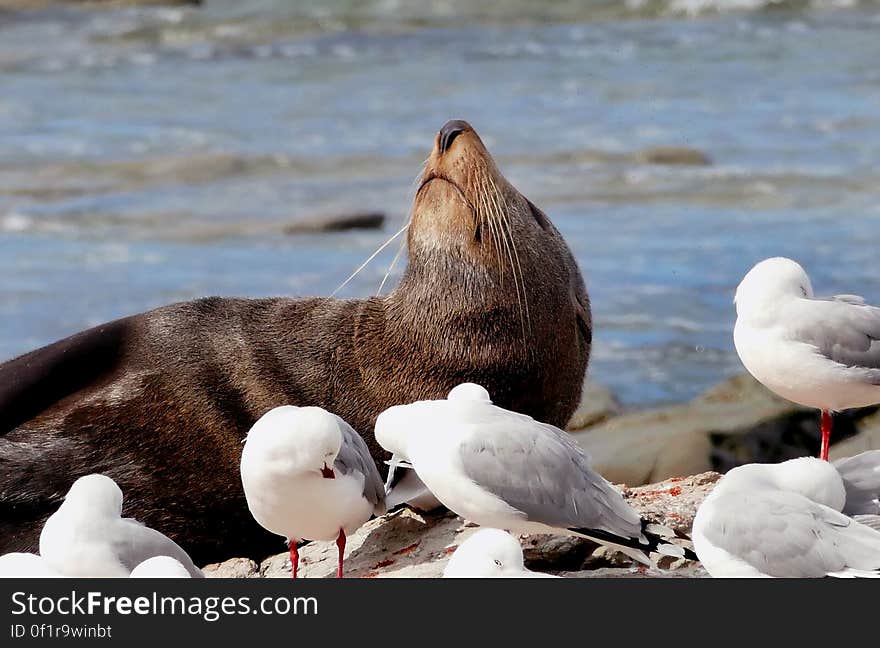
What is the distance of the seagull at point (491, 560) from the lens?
4.70m

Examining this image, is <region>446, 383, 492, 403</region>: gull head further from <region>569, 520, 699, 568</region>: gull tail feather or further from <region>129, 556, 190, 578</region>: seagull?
<region>129, 556, 190, 578</region>: seagull

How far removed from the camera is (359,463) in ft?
19.1

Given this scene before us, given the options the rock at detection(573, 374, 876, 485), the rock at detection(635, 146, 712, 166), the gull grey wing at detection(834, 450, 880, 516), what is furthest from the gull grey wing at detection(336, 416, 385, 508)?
the rock at detection(635, 146, 712, 166)

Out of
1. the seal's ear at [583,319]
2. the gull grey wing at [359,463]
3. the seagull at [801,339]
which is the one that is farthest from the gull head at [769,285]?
the gull grey wing at [359,463]

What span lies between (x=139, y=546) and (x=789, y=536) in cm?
200

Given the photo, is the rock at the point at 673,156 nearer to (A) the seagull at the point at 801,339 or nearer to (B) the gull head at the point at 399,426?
(A) the seagull at the point at 801,339

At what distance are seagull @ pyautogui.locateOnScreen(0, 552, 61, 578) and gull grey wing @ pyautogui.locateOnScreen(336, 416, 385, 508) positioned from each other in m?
1.06

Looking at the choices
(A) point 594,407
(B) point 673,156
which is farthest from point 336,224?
(A) point 594,407

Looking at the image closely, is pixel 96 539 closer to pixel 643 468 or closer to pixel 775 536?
pixel 775 536

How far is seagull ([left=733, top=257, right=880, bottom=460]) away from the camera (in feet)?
20.2

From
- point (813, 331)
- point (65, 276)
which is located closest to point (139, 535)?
point (813, 331)

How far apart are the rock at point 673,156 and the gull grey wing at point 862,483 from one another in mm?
13088
